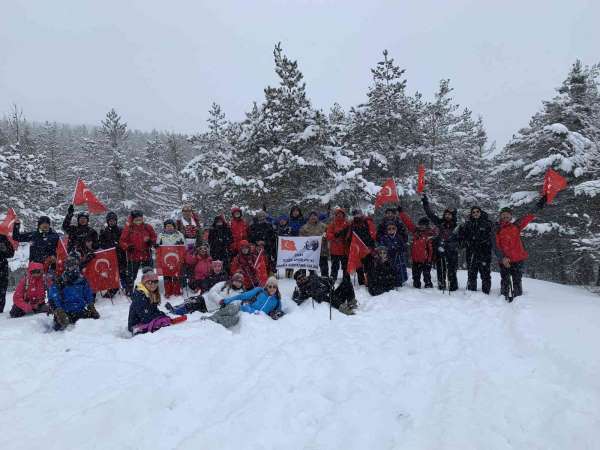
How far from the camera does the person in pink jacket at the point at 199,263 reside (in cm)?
965

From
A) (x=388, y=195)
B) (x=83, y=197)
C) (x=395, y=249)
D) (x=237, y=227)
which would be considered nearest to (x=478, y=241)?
(x=395, y=249)

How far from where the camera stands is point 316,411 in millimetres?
4477

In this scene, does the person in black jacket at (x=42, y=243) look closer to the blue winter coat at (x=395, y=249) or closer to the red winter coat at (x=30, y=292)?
the red winter coat at (x=30, y=292)

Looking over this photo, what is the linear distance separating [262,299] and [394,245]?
4.08 meters

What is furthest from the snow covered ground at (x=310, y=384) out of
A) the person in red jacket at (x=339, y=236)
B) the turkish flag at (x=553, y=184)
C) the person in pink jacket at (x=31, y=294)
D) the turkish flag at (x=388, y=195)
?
the turkish flag at (x=388, y=195)

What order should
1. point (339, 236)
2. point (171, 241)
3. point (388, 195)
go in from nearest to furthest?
1. point (171, 241)
2. point (339, 236)
3. point (388, 195)

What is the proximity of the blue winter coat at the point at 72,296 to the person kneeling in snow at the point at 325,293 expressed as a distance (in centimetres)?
412

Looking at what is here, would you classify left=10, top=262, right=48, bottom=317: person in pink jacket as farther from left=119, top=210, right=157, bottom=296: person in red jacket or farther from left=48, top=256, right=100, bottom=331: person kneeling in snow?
left=119, top=210, right=157, bottom=296: person in red jacket

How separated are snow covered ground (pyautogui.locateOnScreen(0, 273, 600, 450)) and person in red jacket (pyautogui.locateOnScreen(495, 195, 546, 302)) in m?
1.51

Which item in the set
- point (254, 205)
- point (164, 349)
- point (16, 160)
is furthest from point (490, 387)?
point (16, 160)

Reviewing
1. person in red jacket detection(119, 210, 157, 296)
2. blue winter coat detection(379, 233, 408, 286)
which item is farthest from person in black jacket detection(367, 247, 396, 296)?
person in red jacket detection(119, 210, 157, 296)

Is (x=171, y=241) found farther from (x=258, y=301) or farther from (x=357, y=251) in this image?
(x=357, y=251)

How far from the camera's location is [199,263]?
9.73 m

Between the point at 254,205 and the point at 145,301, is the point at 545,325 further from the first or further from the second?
the point at 254,205
